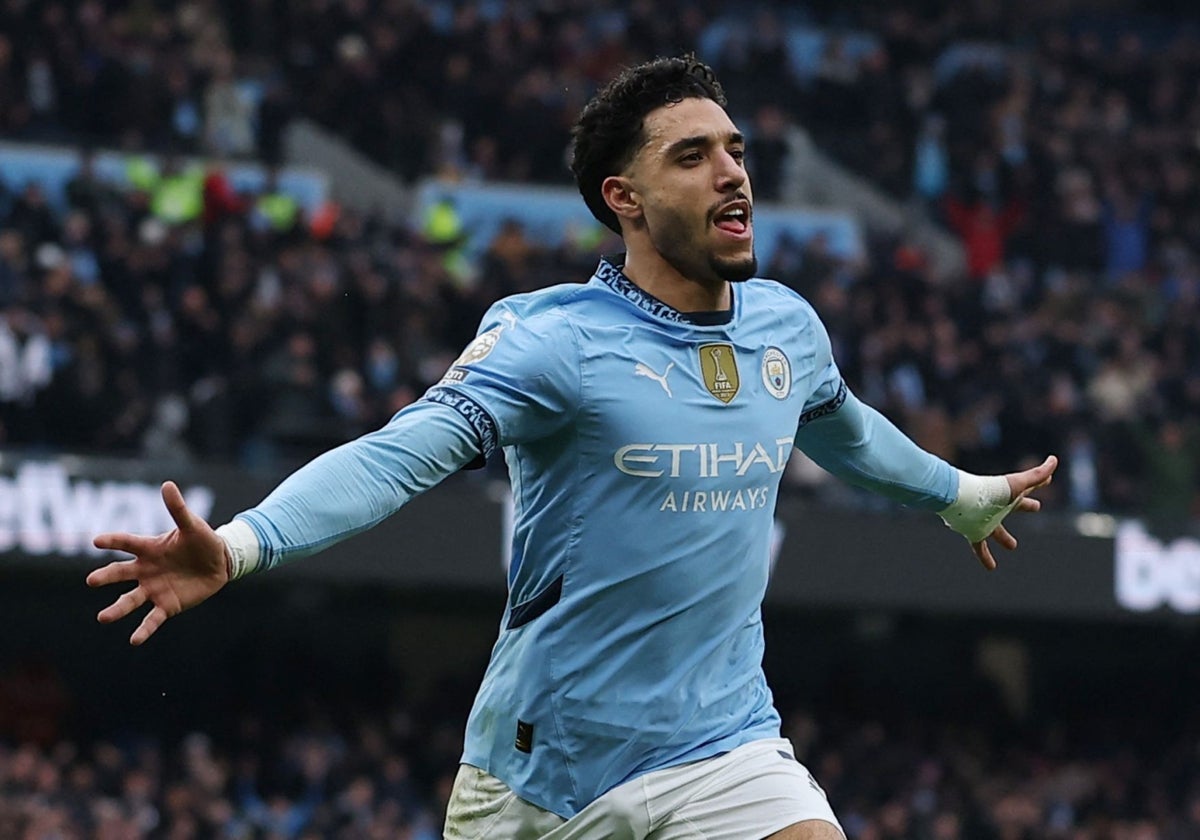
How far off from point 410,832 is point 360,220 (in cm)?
505

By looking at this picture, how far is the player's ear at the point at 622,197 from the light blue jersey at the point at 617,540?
236 mm

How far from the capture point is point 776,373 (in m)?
5.04

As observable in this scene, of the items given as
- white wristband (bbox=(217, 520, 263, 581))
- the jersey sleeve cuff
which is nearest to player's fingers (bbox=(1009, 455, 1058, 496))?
the jersey sleeve cuff

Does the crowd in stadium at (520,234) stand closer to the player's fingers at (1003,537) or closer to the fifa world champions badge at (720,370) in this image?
the player's fingers at (1003,537)

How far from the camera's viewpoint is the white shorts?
473cm

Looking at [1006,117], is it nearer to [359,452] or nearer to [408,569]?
[408,569]

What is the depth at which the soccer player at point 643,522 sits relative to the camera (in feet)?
15.5

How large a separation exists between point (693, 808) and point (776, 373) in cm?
101

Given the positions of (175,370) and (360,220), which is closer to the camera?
(175,370)

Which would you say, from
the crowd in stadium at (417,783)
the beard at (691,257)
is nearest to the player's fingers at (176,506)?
the beard at (691,257)

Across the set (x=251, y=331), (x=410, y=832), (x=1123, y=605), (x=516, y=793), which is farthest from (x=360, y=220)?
(x=516, y=793)

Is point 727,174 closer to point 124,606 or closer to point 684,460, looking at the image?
point 684,460

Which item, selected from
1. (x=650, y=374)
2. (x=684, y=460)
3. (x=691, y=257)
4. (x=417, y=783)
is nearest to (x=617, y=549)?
(x=684, y=460)

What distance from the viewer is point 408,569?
616 inches
